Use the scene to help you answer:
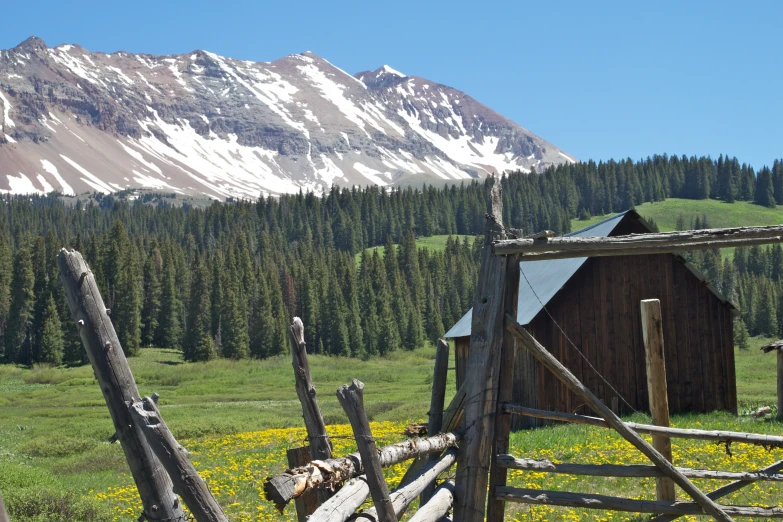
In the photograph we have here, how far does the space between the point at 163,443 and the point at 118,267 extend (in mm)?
Answer: 99757

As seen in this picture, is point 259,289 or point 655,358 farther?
point 259,289

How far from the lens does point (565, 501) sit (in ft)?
24.7

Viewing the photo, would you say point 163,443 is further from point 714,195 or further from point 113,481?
point 714,195

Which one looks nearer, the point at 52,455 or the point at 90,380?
the point at 52,455

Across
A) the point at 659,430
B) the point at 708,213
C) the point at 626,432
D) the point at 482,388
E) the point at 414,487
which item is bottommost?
the point at 414,487

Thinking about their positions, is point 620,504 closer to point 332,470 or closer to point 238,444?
point 332,470

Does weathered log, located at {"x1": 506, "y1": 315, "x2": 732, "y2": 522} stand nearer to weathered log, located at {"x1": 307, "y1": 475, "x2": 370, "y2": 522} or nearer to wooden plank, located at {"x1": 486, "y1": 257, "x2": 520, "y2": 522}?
wooden plank, located at {"x1": 486, "y1": 257, "x2": 520, "y2": 522}

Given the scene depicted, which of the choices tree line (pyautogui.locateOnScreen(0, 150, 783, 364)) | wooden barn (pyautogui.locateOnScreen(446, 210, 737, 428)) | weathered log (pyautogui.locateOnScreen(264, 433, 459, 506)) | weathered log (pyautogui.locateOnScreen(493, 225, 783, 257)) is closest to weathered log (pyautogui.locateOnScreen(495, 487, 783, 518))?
weathered log (pyautogui.locateOnScreen(264, 433, 459, 506))

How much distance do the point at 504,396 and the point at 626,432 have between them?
1.17m

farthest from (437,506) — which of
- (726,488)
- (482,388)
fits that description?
(726,488)

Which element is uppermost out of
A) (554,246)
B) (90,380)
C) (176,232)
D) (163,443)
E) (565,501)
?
(176,232)

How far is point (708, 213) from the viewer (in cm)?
18100

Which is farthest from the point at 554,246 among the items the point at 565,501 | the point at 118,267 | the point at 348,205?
the point at 348,205

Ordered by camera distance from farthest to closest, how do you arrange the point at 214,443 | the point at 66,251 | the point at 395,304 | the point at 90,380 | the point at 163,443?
the point at 395,304 → the point at 90,380 → the point at 214,443 → the point at 66,251 → the point at 163,443
